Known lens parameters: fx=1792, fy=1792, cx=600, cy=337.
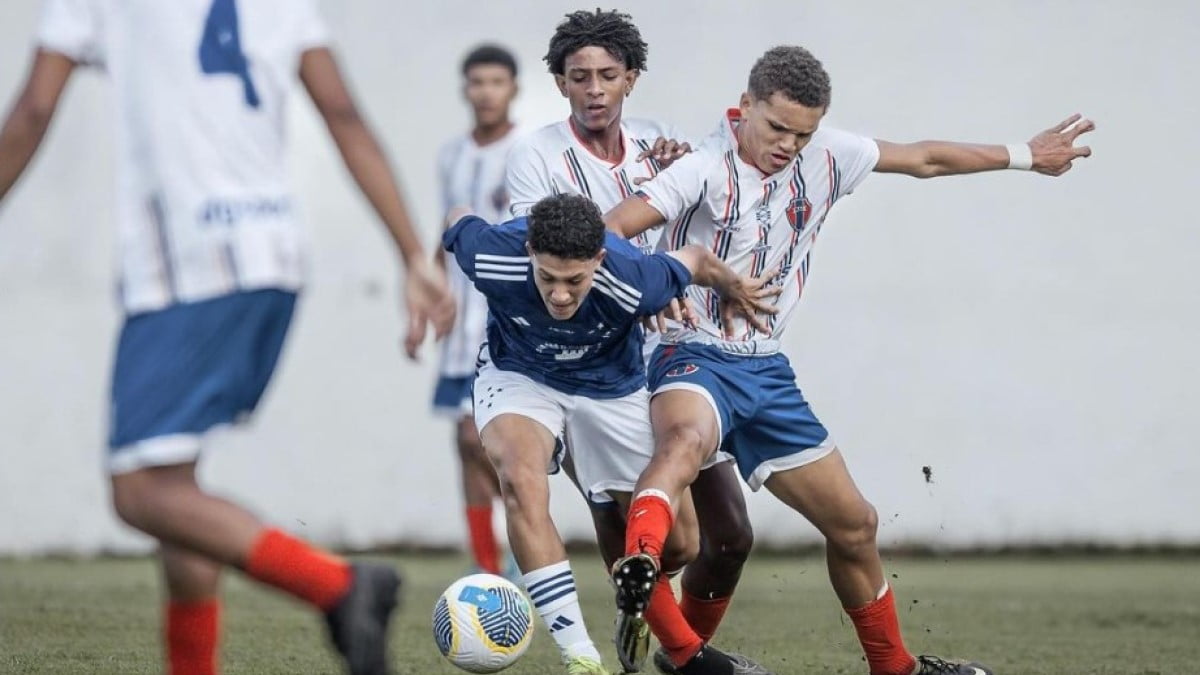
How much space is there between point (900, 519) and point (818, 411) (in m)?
0.86

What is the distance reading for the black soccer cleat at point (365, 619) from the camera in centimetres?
328

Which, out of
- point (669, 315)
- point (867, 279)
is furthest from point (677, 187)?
point (867, 279)

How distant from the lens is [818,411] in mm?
10281

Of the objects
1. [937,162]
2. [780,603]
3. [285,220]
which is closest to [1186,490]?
[780,603]

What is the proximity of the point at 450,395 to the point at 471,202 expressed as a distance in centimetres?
96

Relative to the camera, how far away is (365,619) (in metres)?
3.30

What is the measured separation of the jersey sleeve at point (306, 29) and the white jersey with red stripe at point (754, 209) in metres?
1.77

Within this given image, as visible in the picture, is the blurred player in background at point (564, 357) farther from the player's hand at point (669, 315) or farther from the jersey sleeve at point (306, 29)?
the jersey sleeve at point (306, 29)

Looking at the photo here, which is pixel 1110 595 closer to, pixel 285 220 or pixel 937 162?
pixel 937 162

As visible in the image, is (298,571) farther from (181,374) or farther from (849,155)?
(849,155)

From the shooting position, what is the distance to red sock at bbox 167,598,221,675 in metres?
3.86

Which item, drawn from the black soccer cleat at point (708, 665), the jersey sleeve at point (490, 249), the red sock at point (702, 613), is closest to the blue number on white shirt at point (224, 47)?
the jersey sleeve at point (490, 249)

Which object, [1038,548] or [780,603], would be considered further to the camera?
[1038,548]

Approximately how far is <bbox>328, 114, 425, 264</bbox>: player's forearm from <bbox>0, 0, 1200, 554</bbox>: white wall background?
688cm
